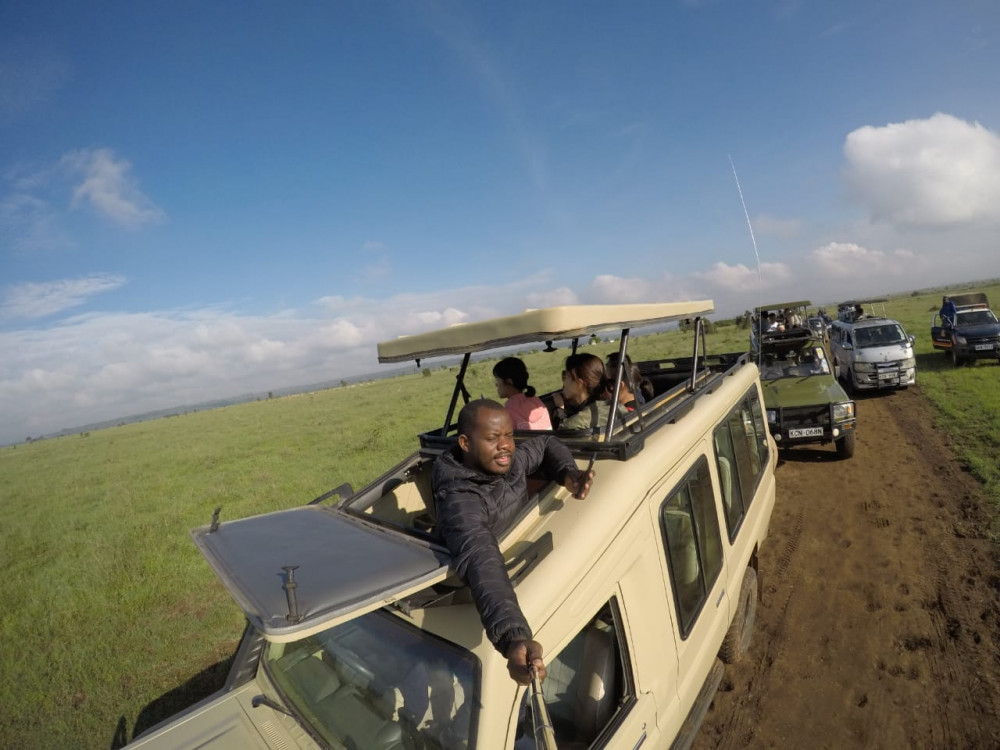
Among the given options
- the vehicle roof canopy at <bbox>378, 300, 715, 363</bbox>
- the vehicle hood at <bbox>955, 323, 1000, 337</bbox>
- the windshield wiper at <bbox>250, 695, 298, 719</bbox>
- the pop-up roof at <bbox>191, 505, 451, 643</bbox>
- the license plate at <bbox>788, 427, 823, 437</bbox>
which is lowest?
the license plate at <bbox>788, 427, 823, 437</bbox>

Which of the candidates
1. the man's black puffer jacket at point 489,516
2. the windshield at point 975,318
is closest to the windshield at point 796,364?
the man's black puffer jacket at point 489,516

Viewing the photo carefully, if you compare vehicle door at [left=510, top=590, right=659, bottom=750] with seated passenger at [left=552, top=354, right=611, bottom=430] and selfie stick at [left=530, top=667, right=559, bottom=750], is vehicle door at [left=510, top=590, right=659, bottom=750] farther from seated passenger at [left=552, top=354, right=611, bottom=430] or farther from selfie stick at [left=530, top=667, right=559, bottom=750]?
seated passenger at [left=552, top=354, right=611, bottom=430]

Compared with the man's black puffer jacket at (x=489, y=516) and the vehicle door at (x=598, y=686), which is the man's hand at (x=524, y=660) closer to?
the man's black puffer jacket at (x=489, y=516)

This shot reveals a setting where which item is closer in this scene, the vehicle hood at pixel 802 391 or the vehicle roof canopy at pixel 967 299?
the vehicle hood at pixel 802 391

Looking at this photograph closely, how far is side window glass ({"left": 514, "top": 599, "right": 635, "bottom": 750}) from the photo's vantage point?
2.10m

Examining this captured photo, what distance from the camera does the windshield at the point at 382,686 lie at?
178 cm

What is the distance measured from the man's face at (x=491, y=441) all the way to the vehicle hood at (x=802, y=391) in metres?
7.05

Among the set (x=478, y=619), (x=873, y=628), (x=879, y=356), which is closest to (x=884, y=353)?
(x=879, y=356)

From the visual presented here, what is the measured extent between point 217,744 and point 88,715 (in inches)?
160

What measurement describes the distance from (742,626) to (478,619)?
297 cm

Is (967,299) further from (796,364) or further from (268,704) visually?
(268,704)

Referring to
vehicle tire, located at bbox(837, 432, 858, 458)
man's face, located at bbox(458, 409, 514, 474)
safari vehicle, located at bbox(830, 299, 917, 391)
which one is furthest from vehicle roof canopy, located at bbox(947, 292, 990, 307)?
man's face, located at bbox(458, 409, 514, 474)

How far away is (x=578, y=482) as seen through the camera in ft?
7.72

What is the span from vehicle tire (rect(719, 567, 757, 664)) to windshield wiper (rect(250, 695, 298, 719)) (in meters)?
2.90
